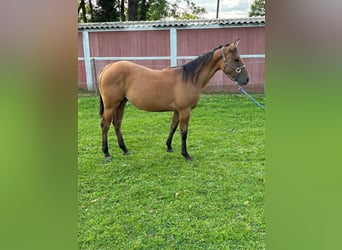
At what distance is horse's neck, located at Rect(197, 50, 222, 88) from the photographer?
2.31 meters

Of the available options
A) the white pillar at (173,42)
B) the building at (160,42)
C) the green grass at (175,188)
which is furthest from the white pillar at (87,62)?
the white pillar at (173,42)

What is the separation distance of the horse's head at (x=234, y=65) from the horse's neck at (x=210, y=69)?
8 centimetres

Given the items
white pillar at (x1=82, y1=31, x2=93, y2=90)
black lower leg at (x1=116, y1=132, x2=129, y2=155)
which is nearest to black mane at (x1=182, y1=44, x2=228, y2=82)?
black lower leg at (x1=116, y1=132, x2=129, y2=155)

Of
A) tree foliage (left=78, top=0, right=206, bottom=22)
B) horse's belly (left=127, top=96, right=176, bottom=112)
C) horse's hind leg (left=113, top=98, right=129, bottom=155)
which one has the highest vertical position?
tree foliage (left=78, top=0, right=206, bottom=22)

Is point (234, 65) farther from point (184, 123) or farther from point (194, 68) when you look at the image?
point (184, 123)

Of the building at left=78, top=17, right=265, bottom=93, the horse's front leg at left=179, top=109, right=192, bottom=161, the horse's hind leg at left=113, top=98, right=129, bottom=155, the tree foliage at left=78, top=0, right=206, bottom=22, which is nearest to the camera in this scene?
the tree foliage at left=78, top=0, right=206, bottom=22

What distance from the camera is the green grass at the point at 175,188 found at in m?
1.46

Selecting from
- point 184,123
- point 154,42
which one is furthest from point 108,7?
point 154,42

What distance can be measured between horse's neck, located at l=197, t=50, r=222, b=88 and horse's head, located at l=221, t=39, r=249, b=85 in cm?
8

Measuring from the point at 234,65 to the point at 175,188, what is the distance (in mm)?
1008

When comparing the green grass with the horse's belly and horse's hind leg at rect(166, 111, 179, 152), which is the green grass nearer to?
horse's hind leg at rect(166, 111, 179, 152)

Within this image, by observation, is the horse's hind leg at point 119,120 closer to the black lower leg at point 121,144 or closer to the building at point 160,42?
the black lower leg at point 121,144
